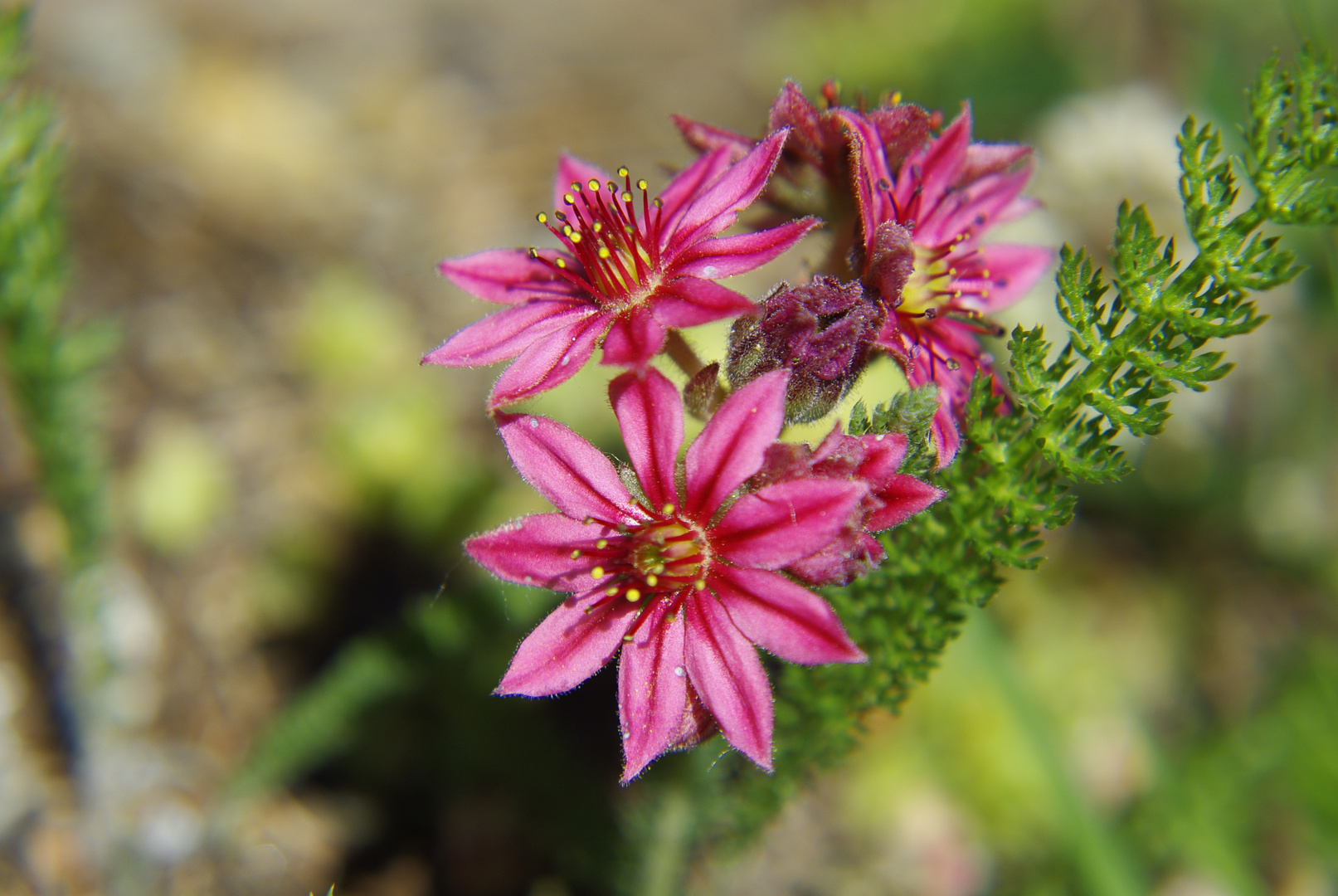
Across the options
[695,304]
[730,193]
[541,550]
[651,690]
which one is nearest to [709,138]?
[730,193]

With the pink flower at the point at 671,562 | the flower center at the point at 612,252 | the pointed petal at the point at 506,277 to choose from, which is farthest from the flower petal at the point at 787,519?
the pointed petal at the point at 506,277

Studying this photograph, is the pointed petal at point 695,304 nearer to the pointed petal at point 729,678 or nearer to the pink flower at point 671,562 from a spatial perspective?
the pink flower at point 671,562

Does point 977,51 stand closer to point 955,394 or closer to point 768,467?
point 955,394

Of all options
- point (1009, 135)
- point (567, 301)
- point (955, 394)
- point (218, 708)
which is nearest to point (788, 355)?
point (955, 394)

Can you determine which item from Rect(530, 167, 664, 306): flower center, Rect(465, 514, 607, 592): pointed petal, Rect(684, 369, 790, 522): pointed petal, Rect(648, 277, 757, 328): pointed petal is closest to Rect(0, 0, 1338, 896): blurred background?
Rect(530, 167, 664, 306): flower center

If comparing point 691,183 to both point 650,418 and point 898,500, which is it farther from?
point 898,500
